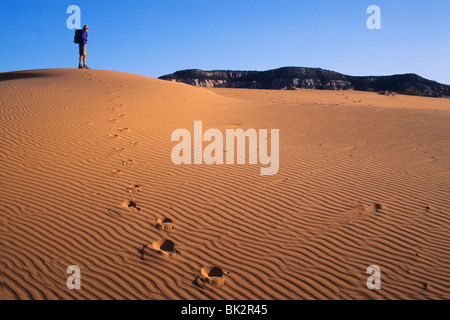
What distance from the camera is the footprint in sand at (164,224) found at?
15.0 feet

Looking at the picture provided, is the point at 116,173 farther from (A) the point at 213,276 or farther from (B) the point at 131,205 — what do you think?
(A) the point at 213,276

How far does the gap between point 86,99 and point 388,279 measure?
11363 mm

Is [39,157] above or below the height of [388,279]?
above

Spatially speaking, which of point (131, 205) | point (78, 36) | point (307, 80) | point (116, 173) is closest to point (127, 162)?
point (116, 173)

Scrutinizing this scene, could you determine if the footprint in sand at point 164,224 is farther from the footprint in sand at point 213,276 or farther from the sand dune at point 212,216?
the footprint in sand at point 213,276

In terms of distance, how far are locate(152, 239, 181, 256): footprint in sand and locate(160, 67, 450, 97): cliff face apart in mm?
42018

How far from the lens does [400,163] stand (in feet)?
23.9

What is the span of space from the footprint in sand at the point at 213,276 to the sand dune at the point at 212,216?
20 mm

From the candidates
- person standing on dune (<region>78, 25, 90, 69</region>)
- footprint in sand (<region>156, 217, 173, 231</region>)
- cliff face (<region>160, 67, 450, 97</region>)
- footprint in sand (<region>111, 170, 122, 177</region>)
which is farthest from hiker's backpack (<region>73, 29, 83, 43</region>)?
cliff face (<region>160, 67, 450, 97</region>)

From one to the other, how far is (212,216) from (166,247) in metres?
1.00

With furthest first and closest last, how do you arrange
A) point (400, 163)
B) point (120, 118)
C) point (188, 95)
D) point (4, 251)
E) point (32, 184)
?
point (188, 95)
point (120, 118)
point (400, 163)
point (32, 184)
point (4, 251)

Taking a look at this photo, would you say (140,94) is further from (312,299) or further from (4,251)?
(312,299)

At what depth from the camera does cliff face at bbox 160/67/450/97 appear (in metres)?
46.2

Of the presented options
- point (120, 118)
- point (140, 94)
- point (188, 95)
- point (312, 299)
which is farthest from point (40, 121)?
point (312, 299)
